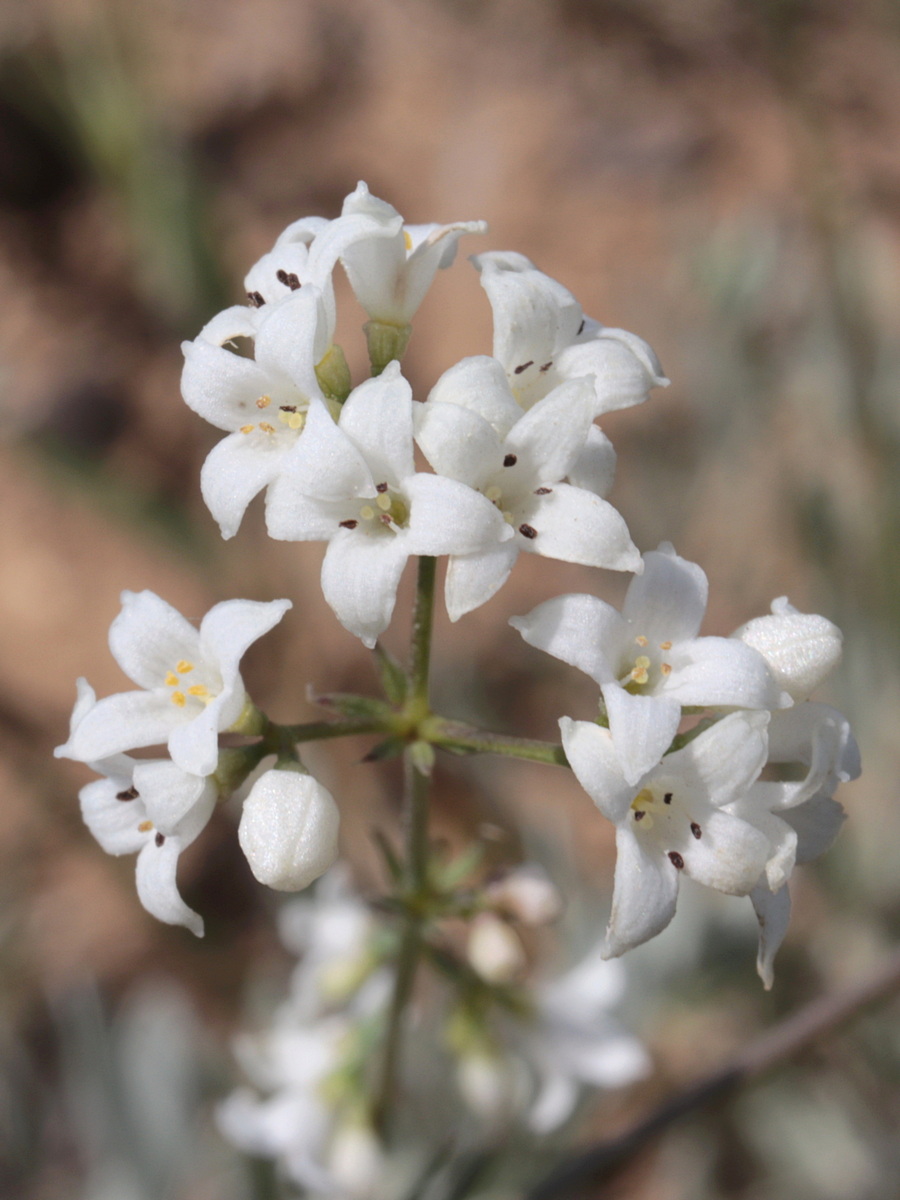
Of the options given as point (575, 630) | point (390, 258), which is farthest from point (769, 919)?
point (390, 258)

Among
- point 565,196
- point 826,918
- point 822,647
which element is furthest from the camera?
point 565,196

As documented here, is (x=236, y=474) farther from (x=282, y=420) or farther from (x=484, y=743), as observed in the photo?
(x=484, y=743)

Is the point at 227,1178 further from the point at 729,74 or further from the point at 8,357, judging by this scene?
the point at 729,74

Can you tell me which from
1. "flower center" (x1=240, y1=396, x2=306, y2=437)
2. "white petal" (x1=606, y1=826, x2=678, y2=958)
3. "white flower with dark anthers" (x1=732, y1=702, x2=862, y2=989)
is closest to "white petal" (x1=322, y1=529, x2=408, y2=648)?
"flower center" (x1=240, y1=396, x2=306, y2=437)

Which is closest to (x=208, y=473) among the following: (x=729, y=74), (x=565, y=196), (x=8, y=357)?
(x=8, y=357)

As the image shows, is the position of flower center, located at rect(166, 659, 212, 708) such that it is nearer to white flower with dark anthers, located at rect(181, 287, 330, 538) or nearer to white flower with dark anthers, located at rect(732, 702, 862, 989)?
white flower with dark anthers, located at rect(181, 287, 330, 538)

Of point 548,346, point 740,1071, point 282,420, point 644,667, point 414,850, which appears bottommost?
point 740,1071

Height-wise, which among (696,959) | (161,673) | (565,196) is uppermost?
(161,673)
